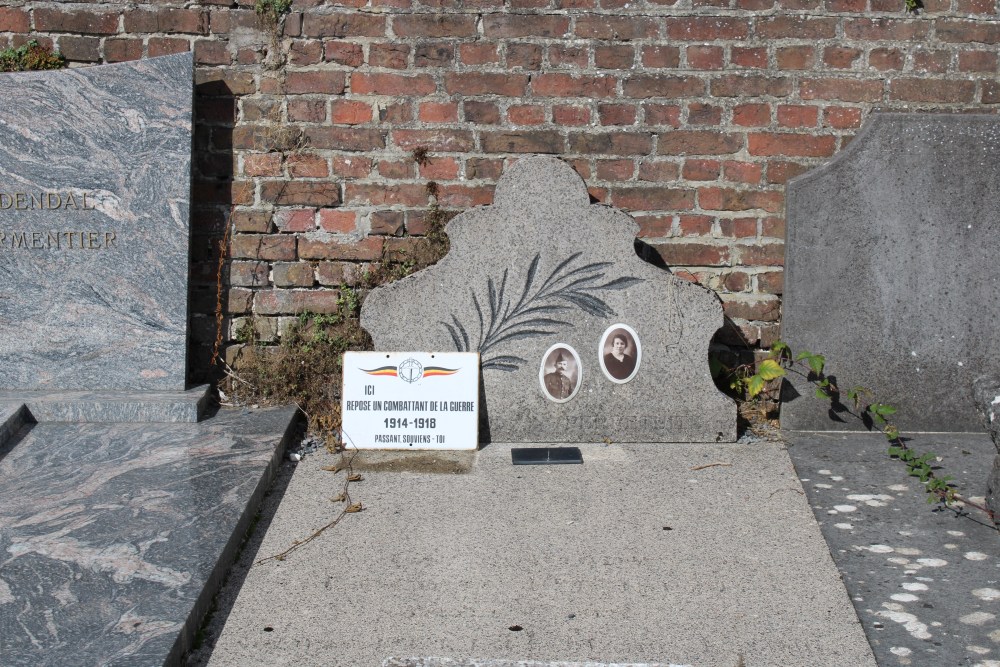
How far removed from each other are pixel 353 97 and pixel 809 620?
106 inches

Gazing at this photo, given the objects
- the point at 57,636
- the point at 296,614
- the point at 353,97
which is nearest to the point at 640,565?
the point at 296,614

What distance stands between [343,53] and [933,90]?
2.38 m

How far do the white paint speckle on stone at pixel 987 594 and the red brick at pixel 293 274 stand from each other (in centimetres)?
273

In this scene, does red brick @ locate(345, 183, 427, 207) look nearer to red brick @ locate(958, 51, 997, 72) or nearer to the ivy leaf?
the ivy leaf

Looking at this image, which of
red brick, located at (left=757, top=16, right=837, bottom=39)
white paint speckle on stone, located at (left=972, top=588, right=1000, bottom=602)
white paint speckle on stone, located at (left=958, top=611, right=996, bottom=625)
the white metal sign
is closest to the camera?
white paint speckle on stone, located at (left=958, top=611, right=996, bottom=625)

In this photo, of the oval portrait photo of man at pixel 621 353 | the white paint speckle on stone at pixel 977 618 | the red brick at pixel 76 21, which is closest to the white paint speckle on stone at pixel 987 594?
the white paint speckle on stone at pixel 977 618

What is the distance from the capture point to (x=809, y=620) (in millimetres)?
2580

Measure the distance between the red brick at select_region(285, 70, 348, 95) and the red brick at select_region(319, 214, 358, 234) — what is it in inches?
18.9

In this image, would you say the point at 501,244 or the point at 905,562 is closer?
the point at 905,562

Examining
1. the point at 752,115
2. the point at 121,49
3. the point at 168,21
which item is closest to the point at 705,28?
the point at 752,115

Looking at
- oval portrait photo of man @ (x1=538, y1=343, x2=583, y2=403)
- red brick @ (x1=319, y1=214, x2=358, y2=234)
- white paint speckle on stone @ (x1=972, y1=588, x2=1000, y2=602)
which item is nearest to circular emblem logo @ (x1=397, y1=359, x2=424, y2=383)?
oval portrait photo of man @ (x1=538, y1=343, x2=583, y2=403)

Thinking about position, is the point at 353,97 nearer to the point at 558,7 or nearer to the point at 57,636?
the point at 558,7

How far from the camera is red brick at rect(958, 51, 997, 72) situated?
408 centimetres

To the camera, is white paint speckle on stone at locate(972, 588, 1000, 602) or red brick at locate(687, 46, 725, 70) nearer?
white paint speckle on stone at locate(972, 588, 1000, 602)
